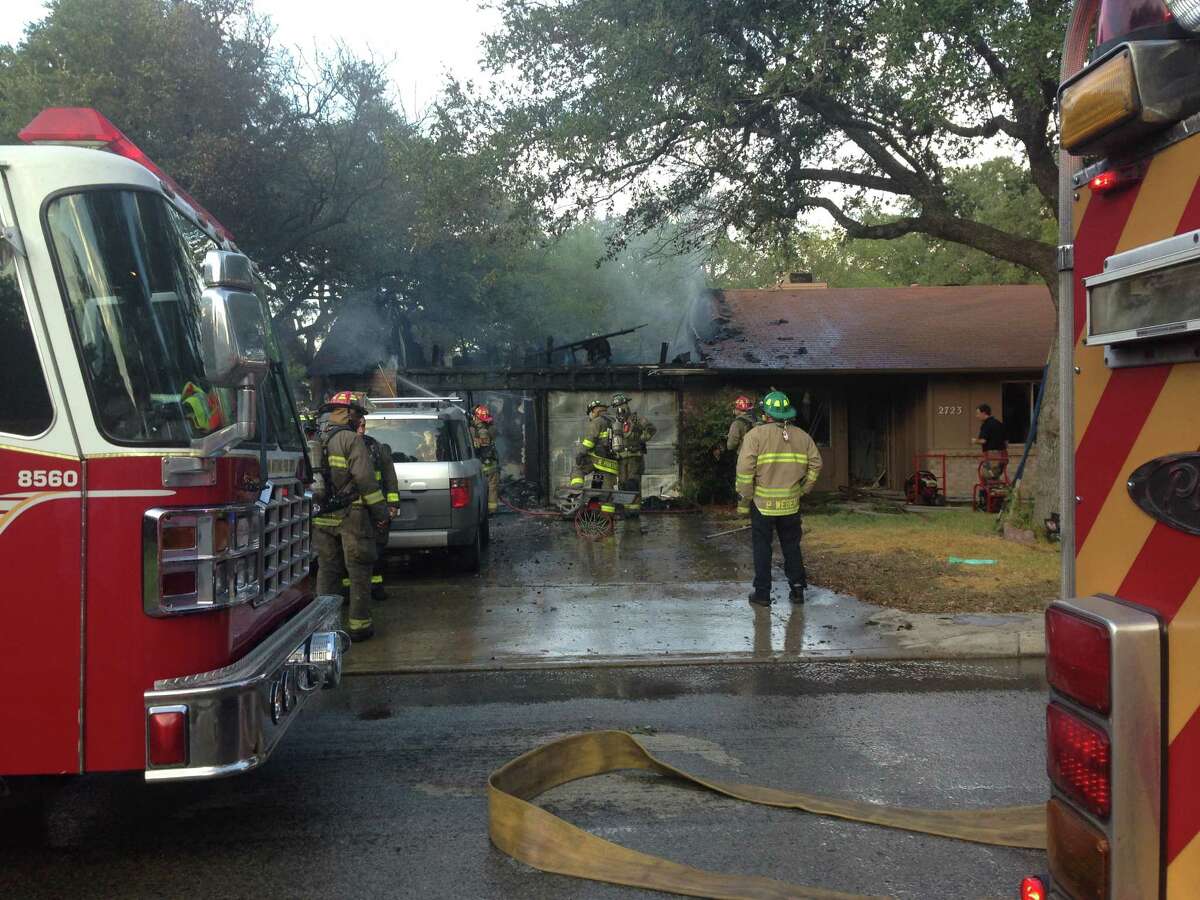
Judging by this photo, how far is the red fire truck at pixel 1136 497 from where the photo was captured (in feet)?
5.98

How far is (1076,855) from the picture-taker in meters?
1.99

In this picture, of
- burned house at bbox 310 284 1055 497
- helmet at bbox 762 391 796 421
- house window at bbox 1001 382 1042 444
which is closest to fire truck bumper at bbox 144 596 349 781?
helmet at bbox 762 391 796 421

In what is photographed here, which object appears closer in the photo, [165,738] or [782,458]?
[165,738]

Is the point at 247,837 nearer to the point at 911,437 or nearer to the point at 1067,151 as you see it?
the point at 1067,151

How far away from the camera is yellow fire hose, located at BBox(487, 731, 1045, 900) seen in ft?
11.3

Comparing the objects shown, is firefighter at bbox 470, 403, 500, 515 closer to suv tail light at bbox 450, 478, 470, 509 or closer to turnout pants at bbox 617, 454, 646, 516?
turnout pants at bbox 617, 454, 646, 516

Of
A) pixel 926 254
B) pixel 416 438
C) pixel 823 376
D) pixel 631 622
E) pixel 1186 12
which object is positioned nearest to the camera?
pixel 1186 12

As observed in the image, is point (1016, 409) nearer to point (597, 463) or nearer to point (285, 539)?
point (597, 463)

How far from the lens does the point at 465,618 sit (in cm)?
845

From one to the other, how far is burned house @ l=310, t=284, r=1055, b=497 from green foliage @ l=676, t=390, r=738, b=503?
31 centimetres

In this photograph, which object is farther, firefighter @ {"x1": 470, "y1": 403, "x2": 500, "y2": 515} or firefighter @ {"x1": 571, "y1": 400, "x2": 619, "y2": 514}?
firefighter @ {"x1": 470, "y1": 403, "x2": 500, "y2": 515}

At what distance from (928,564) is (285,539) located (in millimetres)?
8077

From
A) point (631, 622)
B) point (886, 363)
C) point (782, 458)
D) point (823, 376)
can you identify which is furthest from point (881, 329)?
point (631, 622)

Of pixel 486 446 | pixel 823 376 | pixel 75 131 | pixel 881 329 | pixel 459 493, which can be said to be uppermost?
pixel 881 329
